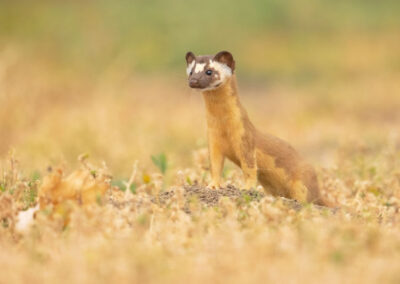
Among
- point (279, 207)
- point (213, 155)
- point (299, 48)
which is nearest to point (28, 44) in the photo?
point (299, 48)

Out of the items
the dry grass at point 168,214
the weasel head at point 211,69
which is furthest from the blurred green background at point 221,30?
the weasel head at point 211,69

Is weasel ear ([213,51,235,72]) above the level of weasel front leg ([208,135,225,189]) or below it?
above

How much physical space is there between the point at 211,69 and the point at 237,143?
17.6 inches

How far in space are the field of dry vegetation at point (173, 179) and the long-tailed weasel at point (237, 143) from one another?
0.22 metres

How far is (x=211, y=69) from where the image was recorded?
4539 mm

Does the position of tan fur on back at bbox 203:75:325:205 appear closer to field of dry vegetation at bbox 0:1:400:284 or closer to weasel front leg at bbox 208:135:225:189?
weasel front leg at bbox 208:135:225:189

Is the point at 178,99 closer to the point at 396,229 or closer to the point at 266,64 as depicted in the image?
the point at 266,64

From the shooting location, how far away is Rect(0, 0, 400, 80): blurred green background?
13.8m

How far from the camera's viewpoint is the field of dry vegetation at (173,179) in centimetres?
283

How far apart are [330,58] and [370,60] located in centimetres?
71

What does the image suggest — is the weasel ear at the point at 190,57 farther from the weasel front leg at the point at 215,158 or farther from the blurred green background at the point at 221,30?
the blurred green background at the point at 221,30

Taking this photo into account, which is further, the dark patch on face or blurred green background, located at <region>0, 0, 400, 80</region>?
blurred green background, located at <region>0, 0, 400, 80</region>

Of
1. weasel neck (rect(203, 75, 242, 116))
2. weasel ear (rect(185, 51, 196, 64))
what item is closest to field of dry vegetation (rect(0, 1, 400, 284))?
weasel neck (rect(203, 75, 242, 116))

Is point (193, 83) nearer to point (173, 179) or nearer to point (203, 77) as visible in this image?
point (203, 77)
